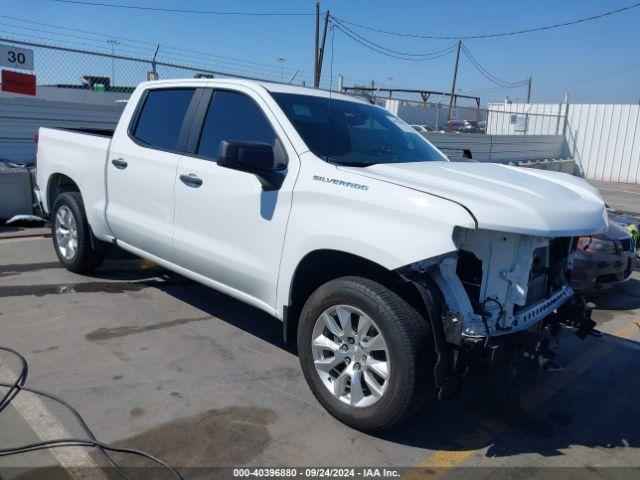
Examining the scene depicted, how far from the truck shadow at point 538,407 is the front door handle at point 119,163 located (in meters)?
1.51

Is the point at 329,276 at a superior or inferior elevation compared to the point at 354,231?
inferior

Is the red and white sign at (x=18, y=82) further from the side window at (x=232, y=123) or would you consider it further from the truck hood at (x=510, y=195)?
the truck hood at (x=510, y=195)

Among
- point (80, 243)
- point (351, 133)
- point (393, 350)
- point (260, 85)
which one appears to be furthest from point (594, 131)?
point (393, 350)

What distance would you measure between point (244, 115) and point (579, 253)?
12.6 feet

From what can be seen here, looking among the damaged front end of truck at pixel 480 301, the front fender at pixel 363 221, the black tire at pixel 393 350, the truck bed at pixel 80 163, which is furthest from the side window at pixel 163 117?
the damaged front end of truck at pixel 480 301

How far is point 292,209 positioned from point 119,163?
7.19 ft

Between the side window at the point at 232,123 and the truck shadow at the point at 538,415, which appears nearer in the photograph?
the truck shadow at the point at 538,415

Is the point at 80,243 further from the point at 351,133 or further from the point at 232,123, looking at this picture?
the point at 351,133

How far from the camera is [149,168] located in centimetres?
461

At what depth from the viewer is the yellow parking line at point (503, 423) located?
302 cm

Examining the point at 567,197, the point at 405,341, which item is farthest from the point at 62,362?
the point at 567,197

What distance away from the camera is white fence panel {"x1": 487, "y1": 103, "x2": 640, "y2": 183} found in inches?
815

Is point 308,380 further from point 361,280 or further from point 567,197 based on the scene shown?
point 567,197

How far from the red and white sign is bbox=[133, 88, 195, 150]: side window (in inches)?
245
